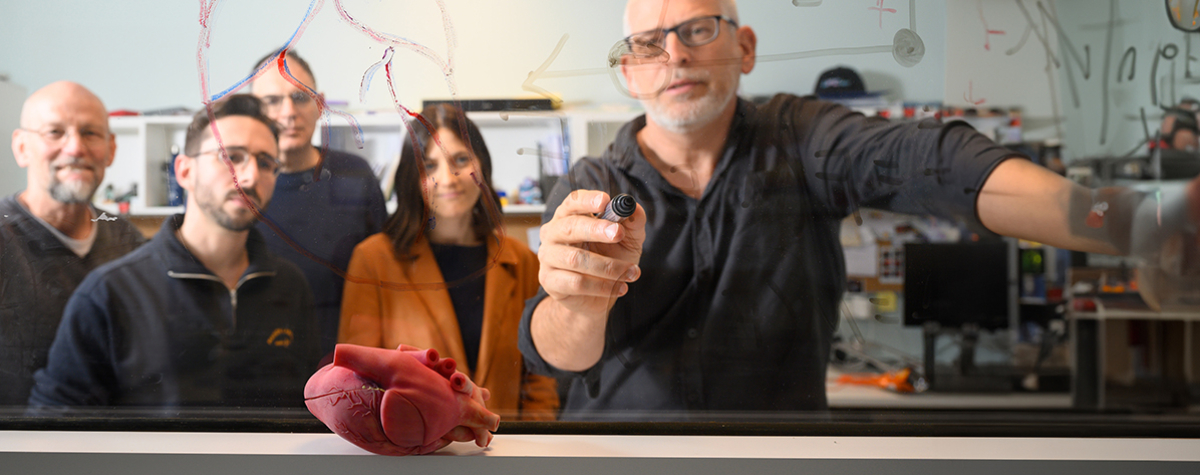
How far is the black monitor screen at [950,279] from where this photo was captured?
652mm

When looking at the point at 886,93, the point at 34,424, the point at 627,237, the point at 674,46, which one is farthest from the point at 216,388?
the point at 886,93

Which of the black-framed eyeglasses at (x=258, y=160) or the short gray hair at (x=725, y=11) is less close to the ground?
the short gray hair at (x=725, y=11)

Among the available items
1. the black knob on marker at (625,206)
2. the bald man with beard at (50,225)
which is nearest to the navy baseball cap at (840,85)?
the black knob on marker at (625,206)

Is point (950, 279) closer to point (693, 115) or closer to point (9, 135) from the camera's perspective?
point (693, 115)

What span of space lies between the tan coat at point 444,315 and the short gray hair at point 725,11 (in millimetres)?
242

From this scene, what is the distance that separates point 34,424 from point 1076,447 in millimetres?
1026

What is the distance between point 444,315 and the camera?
0.65 m

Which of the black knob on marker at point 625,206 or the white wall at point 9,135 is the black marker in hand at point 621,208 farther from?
the white wall at point 9,135

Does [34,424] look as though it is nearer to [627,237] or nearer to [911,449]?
[627,237]

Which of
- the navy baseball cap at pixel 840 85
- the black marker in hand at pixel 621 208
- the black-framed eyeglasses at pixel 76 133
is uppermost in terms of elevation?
the navy baseball cap at pixel 840 85

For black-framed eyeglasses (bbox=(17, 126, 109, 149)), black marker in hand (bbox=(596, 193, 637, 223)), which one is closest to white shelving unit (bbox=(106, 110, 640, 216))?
black marker in hand (bbox=(596, 193, 637, 223))

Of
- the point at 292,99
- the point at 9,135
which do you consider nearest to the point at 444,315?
the point at 292,99

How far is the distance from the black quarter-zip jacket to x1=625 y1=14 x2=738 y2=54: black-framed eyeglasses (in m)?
0.43

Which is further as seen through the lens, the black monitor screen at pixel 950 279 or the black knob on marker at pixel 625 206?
the black monitor screen at pixel 950 279
